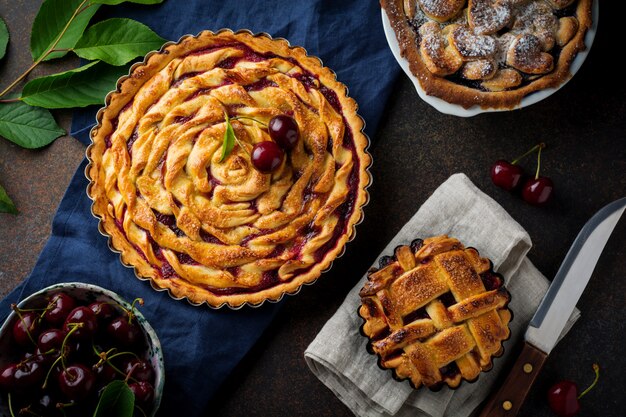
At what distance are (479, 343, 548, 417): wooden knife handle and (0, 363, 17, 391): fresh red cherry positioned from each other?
1654mm

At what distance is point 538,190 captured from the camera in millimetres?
2600

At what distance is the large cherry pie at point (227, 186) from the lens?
8.10 ft

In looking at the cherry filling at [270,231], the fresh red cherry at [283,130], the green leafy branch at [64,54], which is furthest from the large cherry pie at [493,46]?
the green leafy branch at [64,54]

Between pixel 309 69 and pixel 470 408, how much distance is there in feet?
4.83

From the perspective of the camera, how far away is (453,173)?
273cm

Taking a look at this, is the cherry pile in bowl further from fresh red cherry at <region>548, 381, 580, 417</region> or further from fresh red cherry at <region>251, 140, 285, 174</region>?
fresh red cherry at <region>548, 381, 580, 417</region>

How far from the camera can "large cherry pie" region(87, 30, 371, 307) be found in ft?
8.10

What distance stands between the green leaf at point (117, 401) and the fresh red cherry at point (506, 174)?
1.61 m

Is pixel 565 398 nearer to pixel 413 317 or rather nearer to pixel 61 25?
pixel 413 317

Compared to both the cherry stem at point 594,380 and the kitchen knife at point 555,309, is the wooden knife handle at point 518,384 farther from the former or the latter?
the cherry stem at point 594,380

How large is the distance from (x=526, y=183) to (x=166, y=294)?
59.8 inches

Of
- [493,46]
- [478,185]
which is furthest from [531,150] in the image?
[493,46]

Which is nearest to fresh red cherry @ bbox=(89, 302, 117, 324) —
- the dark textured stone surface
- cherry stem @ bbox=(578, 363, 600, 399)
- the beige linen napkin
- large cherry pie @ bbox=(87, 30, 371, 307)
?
large cherry pie @ bbox=(87, 30, 371, 307)

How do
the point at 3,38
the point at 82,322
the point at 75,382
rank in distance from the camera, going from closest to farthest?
the point at 75,382 < the point at 82,322 < the point at 3,38
